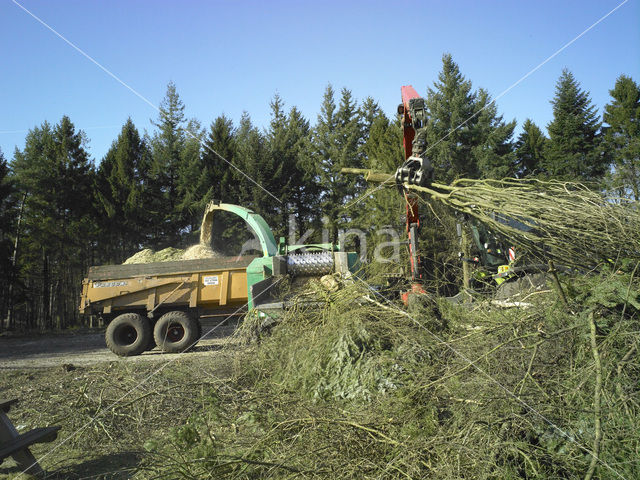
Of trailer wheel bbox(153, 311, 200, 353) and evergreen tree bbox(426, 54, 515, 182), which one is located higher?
evergreen tree bbox(426, 54, 515, 182)

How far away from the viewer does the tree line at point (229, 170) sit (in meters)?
22.9

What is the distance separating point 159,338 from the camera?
30.6 ft

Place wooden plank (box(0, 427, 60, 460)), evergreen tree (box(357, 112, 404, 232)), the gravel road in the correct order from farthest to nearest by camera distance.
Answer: evergreen tree (box(357, 112, 404, 232)), the gravel road, wooden plank (box(0, 427, 60, 460))

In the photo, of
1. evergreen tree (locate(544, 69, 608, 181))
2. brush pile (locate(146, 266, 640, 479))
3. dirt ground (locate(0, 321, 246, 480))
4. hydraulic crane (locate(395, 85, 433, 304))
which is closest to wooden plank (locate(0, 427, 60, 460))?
dirt ground (locate(0, 321, 246, 480))

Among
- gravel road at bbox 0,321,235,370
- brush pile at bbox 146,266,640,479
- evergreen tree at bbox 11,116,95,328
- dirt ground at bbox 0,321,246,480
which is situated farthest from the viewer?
evergreen tree at bbox 11,116,95,328

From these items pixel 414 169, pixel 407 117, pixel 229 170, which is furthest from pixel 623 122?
pixel 414 169

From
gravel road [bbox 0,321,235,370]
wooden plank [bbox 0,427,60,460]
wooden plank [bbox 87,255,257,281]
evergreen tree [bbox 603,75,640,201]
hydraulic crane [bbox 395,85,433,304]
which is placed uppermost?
evergreen tree [bbox 603,75,640,201]

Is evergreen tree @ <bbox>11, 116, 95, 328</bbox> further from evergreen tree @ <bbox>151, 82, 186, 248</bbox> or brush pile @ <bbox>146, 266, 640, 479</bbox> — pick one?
brush pile @ <bbox>146, 266, 640, 479</bbox>

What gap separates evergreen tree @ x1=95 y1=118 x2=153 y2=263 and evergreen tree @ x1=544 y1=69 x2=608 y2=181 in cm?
2201

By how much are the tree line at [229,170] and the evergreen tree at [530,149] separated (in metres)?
0.10

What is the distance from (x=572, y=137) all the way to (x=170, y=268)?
2649 cm

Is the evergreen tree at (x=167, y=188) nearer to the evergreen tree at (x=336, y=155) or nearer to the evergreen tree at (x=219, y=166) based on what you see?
the evergreen tree at (x=219, y=166)

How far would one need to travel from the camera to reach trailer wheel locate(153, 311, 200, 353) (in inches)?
366

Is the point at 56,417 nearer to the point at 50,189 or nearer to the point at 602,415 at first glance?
the point at 602,415
